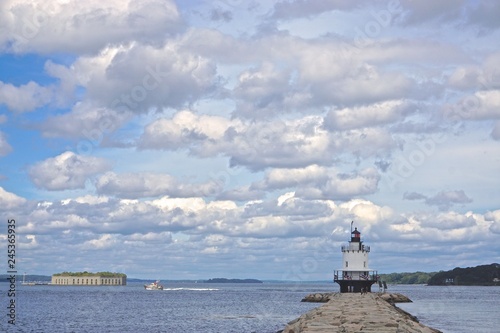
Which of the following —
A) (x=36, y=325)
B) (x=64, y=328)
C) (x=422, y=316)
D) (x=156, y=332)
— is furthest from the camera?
(x=422, y=316)

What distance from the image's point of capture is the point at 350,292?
258 ft

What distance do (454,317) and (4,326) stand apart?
143 feet

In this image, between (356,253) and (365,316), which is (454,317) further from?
(365,316)

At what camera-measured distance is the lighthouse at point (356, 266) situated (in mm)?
76062

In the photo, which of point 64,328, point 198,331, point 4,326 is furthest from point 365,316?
point 4,326

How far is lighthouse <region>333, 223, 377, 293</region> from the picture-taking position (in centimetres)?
7606

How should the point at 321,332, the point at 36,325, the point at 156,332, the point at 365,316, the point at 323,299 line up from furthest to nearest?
1. the point at 323,299
2. the point at 36,325
3. the point at 156,332
4. the point at 365,316
5. the point at 321,332

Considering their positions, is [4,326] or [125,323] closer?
[4,326]

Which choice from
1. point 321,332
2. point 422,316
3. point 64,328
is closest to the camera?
point 321,332

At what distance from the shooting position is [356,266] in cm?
7612

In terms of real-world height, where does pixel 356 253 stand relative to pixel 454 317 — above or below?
above

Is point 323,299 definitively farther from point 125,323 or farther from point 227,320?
point 125,323

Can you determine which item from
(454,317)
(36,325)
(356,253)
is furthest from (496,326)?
(36,325)

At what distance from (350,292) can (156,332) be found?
1121 inches
